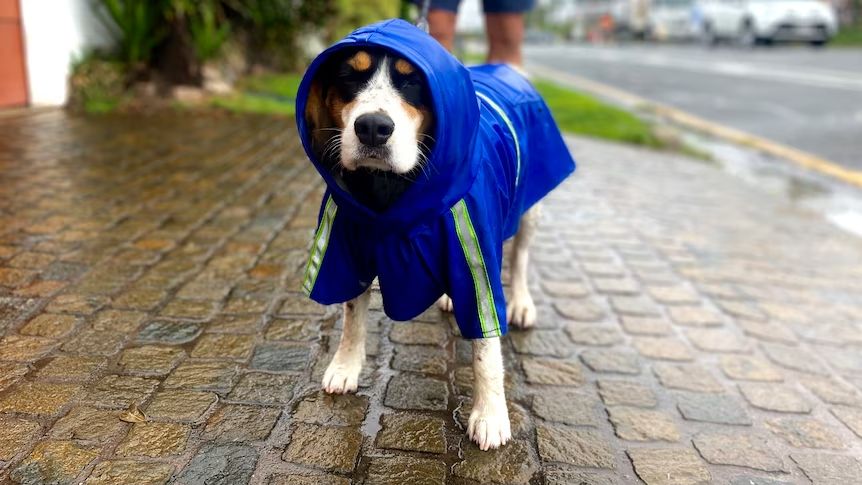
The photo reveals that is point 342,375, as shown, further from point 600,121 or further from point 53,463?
point 600,121

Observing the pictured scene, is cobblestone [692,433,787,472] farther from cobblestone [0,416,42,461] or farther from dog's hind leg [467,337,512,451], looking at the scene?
cobblestone [0,416,42,461]

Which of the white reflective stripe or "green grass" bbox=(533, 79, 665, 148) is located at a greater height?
the white reflective stripe

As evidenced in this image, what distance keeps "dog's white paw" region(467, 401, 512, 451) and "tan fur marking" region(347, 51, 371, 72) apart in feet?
3.77

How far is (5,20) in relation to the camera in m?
7.25

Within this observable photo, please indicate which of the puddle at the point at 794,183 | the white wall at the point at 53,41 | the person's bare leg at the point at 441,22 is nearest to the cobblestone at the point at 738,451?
the person's bare leg at the point at 441,22

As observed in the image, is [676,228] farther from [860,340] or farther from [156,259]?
[156,259]

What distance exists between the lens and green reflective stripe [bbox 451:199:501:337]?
7.52ft

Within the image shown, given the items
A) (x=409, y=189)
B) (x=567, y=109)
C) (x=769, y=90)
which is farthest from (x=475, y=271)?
(x=769, y=90)

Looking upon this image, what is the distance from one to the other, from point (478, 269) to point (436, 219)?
208mm

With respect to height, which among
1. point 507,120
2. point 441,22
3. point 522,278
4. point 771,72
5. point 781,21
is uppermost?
point 781,21

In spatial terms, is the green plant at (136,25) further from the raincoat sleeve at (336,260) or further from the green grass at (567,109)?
the raincoat sleeve at (336,260)

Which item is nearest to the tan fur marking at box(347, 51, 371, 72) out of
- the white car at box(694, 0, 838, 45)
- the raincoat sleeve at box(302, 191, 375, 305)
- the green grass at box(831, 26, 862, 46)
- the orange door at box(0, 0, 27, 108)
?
the raincoat sleeve at box(302, 191, 375, 305)

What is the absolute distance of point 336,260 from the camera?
2.49 metres

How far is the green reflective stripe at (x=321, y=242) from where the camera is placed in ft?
8.14
